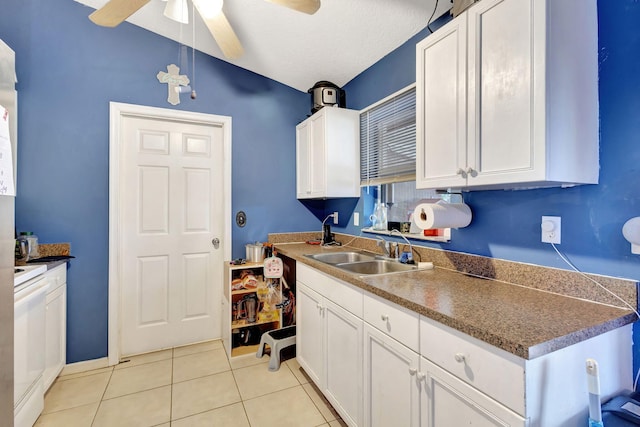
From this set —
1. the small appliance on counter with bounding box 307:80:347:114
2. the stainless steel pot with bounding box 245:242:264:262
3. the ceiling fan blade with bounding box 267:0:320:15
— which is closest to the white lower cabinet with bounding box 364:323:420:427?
the stainless steel pot with bounding box 245:242:264:262

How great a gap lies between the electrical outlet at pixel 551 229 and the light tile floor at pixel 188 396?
148 centimetres

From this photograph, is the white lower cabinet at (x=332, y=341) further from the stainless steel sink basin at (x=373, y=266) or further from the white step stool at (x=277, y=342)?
the stainless steel sink basin at (x=373, y=266)

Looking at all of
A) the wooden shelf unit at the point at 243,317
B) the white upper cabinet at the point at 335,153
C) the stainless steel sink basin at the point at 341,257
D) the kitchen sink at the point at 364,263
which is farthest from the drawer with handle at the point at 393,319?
the wooden shelf unit at the point at 243,317

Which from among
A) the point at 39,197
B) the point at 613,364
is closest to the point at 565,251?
the point at 613,364

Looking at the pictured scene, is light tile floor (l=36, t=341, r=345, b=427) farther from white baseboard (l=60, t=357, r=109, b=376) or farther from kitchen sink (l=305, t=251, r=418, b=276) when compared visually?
kitchen sink (l=305, t=251, r=418, b=276)

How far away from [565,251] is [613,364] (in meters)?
0.42

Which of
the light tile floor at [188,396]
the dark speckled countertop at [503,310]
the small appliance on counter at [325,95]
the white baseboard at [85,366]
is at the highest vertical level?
the small appliance on counter at [325,95]

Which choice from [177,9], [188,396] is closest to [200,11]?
[177,9]

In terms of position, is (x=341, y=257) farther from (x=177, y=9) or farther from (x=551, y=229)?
(x=177, y=9)

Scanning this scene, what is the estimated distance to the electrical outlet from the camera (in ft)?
4.05

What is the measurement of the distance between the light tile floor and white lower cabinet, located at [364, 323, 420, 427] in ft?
1.58

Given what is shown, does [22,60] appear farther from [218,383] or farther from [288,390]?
[288,390]

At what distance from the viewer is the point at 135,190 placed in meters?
2.52

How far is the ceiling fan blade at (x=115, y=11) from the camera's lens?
1.50 meters
